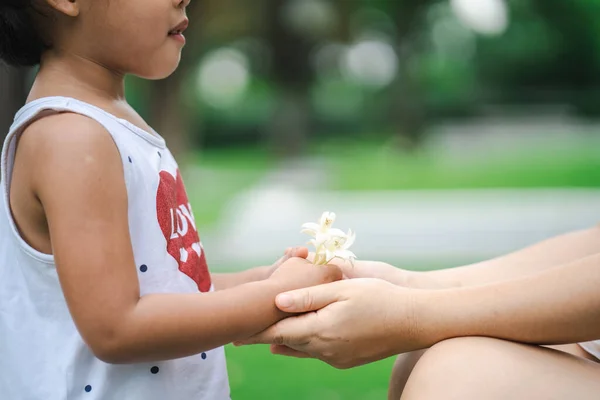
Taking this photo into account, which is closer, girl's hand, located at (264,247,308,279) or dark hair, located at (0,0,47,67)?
dark hair, located at (0,0,47,67)

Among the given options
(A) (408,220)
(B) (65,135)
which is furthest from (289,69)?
(B) (65,135)

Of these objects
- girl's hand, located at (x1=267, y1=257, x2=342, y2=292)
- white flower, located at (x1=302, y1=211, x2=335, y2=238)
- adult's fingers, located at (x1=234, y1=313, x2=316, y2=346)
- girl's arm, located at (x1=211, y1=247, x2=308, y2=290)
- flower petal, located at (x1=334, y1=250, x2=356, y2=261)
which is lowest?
adult's fingers, located at (x1=234, y1=313, x2=316, y2=346)

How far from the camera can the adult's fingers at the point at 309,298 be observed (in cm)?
190

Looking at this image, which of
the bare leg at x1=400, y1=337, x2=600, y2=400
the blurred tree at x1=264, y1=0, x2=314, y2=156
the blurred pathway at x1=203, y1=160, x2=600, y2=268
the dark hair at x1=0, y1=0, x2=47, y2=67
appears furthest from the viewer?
the blurred tree at x1=264, y1=0, x2=314, y2=156

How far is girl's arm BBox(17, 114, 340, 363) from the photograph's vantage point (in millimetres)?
1678

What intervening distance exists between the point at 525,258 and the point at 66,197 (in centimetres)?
138

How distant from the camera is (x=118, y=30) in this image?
6.23ft

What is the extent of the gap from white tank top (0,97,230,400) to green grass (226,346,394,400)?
253cm

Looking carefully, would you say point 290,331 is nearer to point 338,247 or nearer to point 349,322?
point 349,322

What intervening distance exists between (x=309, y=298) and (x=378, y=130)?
32.1 m

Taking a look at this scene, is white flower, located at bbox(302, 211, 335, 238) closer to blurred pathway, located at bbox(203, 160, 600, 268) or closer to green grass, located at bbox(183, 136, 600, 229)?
blurred pathway, located at bbox(203, 160, 600, 268)

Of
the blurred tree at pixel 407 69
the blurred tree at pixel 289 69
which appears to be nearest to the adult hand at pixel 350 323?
the blurred tree at pixel 289 69

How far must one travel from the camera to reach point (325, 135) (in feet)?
106

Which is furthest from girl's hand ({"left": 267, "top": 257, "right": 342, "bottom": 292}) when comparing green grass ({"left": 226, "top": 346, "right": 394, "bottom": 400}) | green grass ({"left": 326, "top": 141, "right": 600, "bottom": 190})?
green grass ({"left": 326, "top": 141, "right": 600, "bottom": 190})
